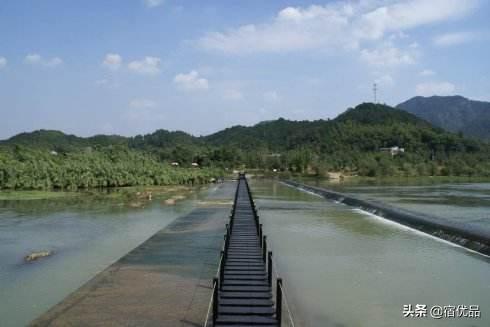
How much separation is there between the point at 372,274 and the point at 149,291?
261 inches

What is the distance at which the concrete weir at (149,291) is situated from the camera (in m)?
8.16

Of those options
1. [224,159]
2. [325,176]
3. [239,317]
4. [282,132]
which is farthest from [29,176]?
[282,132]

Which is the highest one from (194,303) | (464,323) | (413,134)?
(413,134)

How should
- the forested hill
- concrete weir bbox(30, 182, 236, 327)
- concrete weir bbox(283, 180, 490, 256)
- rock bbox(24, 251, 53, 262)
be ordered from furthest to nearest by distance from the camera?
1. the forested hill
2. concrete weir bbox(283, 180, 490, 256)
3. rock bbox(24, 251, 53, 262)
4. concrete weir bbox(30, 182, 236, 327)

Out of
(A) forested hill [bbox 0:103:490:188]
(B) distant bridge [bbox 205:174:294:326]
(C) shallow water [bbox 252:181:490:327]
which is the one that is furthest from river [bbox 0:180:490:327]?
(A) forested hill [bbox 0:103:490:188]

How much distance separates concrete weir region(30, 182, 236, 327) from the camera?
26.8 ft

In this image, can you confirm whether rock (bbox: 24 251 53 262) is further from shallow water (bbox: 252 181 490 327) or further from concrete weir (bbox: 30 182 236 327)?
shallow water (bbox: 252 181 490 327)

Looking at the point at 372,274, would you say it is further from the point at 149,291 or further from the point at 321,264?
the point at 149,291

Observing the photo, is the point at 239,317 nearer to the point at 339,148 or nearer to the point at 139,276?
the point at 139,276

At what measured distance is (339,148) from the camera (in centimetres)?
13625

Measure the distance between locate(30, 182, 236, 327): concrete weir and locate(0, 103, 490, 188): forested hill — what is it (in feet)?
129

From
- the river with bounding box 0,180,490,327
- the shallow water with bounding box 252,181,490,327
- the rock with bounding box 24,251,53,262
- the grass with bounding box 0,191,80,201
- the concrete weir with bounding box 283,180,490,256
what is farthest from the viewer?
the grass with bounding box 0,191,80,201

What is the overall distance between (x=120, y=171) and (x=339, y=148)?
87.5m

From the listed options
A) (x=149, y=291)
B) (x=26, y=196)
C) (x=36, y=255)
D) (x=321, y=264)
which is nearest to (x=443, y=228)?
(x=321, y=264)
